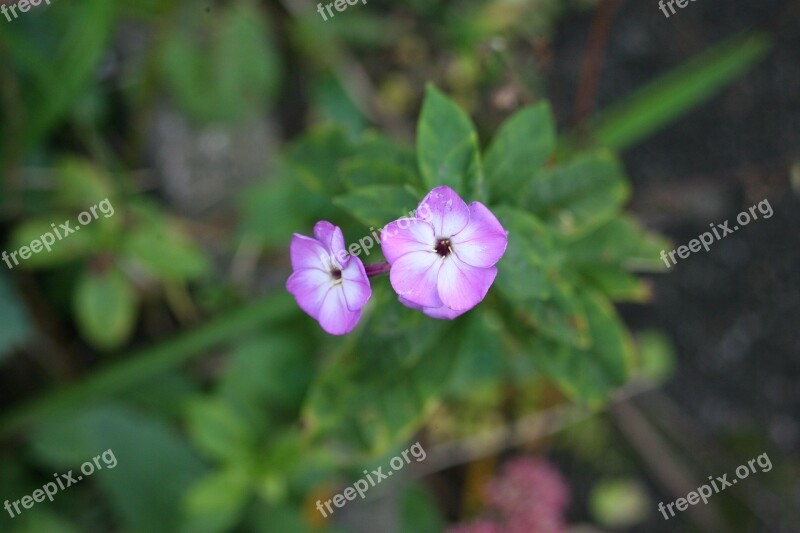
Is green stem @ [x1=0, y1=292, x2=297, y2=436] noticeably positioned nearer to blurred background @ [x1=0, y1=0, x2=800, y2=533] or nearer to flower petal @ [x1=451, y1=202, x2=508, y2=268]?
blurred background @ [x1=0, y1=0, x2=800, y2=533]

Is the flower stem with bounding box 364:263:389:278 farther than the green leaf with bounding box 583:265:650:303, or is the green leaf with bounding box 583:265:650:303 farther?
the green leaf with bounding box 583:265:650:303

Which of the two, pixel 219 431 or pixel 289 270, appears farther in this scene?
pixel 289 270

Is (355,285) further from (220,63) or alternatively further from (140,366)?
(220,63)

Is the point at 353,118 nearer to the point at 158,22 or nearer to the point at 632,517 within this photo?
the point at 158,22

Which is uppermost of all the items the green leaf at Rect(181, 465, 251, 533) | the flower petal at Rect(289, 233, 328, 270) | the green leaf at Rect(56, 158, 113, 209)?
the green leaf at Rect(56, 158, 113, 209)

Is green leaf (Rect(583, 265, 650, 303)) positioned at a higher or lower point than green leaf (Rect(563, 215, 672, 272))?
lower

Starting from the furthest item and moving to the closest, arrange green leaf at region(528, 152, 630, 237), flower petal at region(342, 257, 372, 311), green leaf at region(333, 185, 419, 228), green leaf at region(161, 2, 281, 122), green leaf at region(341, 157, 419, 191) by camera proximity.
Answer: green leaf at region(161, 2, 281, 122)
green leaf at region(528, 152, 630, 237)
green leaf at region(341, 157, 419, 191)
green leaf at region(333, 185, 419, 228)
flower petal at region(342, 257, 372, 311)

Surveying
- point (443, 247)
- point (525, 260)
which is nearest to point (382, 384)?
point (525, 260)

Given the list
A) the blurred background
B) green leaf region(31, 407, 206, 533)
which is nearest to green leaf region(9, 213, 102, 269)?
the blurred background
